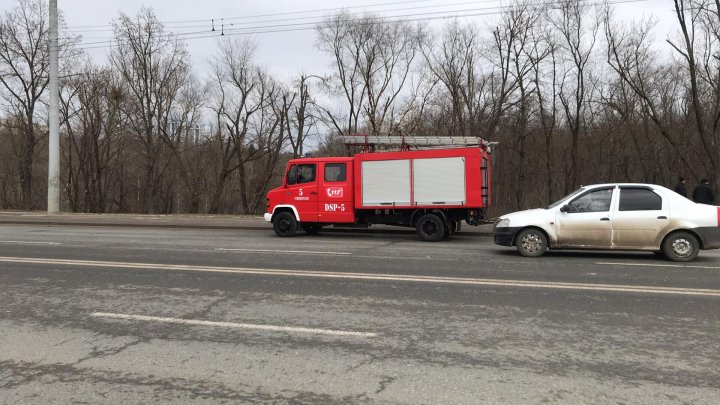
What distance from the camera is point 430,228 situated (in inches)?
557

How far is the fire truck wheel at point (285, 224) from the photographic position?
1537cm

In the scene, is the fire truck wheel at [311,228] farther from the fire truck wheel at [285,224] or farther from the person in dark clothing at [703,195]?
the person in dark clothing at [703,195]

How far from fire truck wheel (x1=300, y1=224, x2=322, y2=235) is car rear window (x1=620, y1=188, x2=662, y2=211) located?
915 centimetres

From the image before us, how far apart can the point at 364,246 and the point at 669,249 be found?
671cm

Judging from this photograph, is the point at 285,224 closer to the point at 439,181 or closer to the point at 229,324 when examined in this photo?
the point at 439,181

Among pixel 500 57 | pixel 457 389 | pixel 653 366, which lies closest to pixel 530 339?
pixel 653 366


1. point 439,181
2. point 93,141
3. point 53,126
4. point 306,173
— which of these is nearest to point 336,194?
point 306,173

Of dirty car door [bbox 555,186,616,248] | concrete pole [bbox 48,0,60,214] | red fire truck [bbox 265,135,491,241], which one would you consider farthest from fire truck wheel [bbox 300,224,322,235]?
concrete pole [bbox 48,0,60,214]

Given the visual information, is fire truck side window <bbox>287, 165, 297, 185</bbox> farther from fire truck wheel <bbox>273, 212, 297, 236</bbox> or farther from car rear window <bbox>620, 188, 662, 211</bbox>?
car rear window <bbox>620, 188, 662, 211</bbox>

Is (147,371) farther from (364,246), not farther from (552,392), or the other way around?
(364,246)

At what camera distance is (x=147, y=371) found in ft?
13.2

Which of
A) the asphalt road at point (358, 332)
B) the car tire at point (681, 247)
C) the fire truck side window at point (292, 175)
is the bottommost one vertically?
the asphalt road at point (358, 332)

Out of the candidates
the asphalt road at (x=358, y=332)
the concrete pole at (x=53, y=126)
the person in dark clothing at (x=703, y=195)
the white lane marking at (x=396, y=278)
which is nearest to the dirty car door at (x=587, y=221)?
the asphalt road at (x=358, y=332)

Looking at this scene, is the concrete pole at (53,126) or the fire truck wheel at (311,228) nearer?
the fire truck wheel at (311,228)
